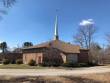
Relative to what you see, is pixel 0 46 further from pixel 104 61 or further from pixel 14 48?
pixel 104 61

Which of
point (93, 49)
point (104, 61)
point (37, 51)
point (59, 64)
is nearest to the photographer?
point (59, 64)

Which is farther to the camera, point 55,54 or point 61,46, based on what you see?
point 61,46

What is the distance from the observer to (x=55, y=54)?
5281 centimetres

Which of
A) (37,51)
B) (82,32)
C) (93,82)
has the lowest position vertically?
(93,82)

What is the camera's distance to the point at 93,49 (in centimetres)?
7662

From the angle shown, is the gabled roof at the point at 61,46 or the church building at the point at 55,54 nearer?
the church building at the point at 55,54

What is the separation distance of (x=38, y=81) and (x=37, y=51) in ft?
113

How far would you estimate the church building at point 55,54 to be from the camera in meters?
52.1

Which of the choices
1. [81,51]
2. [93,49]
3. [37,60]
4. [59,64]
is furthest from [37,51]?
[93,49]

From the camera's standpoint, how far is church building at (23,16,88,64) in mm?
52091

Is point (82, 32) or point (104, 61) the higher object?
point (82, 32)

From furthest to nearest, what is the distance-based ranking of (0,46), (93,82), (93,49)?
1. (0,46)
2. (93,49)
3. (93,82)

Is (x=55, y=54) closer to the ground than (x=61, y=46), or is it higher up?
closer to the ground

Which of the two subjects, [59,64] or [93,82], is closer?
[93,82]
